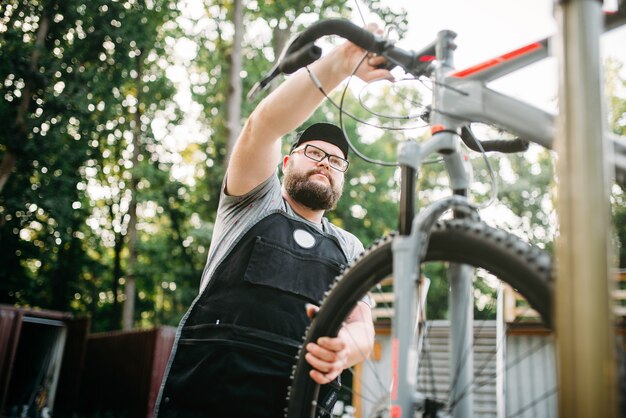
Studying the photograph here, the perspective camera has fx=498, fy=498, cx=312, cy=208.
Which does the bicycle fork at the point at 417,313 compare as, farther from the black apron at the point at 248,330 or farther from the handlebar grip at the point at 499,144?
the black apron at the point at 248,330

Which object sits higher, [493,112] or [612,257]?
[493,112]

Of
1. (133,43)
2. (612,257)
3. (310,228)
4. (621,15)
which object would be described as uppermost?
(133,43)

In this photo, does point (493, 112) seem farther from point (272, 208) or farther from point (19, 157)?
point (19, 157)

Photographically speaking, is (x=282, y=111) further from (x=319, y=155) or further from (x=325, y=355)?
(x=325, y=355)

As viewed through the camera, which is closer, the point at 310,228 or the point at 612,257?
the point at 612,257

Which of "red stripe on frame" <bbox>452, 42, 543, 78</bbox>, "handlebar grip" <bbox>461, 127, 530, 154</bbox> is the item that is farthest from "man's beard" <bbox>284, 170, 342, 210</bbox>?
"red stripe on frame" <bbox>452, 42, 543, 78</bbox>

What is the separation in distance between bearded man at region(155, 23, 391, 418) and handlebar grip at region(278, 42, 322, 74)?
0.59ft

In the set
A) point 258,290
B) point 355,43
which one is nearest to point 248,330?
point 258,290

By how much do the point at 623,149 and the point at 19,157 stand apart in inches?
541

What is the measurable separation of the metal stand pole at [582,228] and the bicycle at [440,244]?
31 centimetres

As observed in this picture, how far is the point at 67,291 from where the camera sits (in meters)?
19.6

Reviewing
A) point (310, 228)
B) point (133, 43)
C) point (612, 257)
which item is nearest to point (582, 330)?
point (612, 257)

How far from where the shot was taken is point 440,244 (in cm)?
139

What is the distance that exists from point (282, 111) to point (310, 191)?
68 cm
